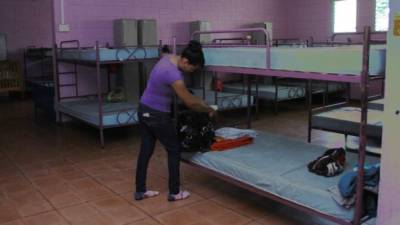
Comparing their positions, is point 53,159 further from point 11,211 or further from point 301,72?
point 301,72

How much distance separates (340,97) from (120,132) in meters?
5.37

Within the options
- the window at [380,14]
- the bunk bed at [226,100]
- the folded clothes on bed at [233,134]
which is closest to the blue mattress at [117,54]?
the bunk bed at [226,100]

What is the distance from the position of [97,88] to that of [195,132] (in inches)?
103

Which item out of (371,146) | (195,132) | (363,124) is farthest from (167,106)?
(371,146)

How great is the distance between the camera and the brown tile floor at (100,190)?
3.33 m

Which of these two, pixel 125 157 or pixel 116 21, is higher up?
pixel 116 21

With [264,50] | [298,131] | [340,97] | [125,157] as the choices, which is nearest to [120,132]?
[125,157]

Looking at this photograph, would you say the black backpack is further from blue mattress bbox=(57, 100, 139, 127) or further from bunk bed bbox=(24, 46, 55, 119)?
bunk bed bbox=(24, 46, 55, 119)

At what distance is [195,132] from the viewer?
3859 mm

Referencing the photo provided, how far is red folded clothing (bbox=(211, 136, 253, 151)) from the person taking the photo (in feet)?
12.5

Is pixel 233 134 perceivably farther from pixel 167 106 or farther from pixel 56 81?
pixel 56 81

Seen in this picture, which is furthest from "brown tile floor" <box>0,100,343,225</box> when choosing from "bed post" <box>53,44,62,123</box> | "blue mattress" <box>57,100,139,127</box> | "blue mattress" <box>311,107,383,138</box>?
"blue mattress" <box>311,107,383,138</box>

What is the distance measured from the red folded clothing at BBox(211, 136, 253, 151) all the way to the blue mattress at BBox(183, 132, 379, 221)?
0.08 metres

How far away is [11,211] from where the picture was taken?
11.4ft
